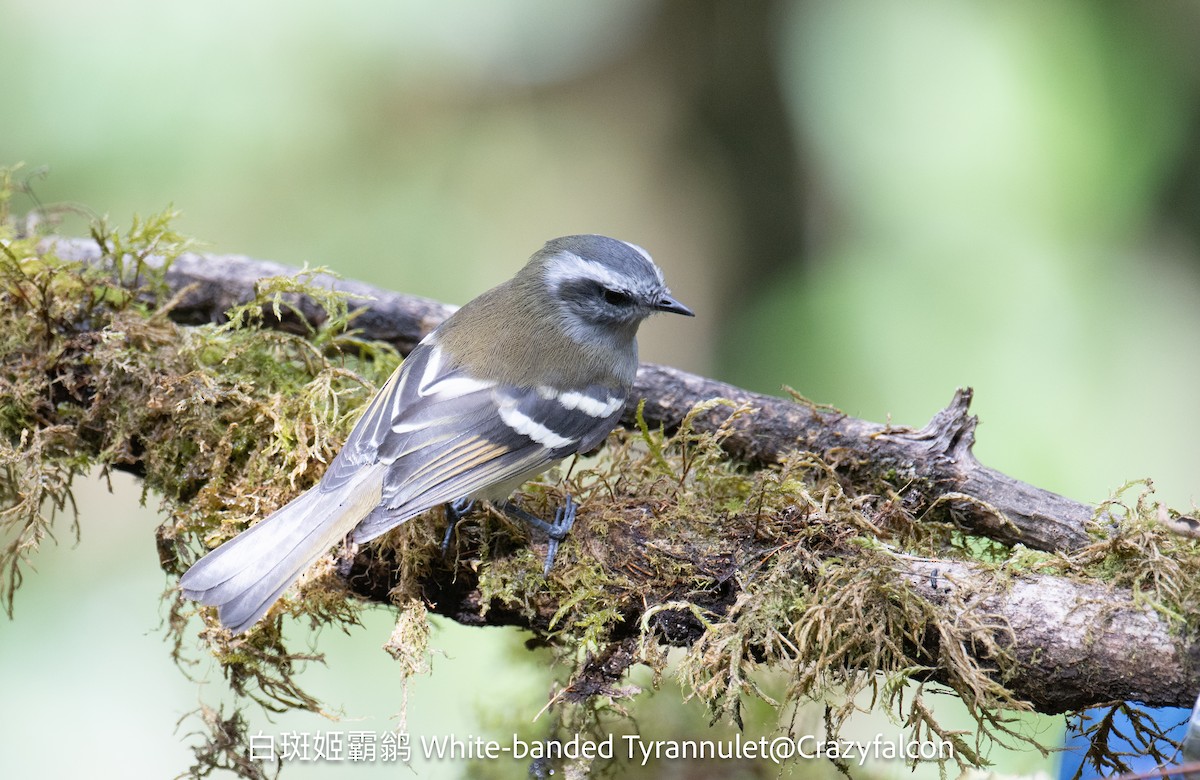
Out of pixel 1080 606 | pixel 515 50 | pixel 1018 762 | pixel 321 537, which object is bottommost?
pixel 1018 762

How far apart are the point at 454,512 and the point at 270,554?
449 mm

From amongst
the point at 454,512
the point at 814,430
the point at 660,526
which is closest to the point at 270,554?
the point at 454,512

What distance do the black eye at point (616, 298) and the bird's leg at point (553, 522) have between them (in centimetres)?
68

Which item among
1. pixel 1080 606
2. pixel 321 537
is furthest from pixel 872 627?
pixel 321 537

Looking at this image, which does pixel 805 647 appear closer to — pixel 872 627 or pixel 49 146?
pixel 872 627

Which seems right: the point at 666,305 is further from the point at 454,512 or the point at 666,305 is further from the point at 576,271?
the point at 454,512

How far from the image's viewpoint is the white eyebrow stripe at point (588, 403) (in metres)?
2.57

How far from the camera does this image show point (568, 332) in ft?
9.07

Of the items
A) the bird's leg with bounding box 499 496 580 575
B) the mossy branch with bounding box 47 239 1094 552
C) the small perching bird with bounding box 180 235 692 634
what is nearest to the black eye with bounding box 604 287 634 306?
the small perching bird with bounding box 180 235 692 634

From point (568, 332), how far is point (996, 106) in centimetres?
293

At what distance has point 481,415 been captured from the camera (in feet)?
8.11

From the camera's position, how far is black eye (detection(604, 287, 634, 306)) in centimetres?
278

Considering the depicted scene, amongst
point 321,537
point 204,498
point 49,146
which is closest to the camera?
point 321,537

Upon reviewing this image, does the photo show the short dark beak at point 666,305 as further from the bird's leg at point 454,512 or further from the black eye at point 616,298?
the bird's leg at point 454,512
